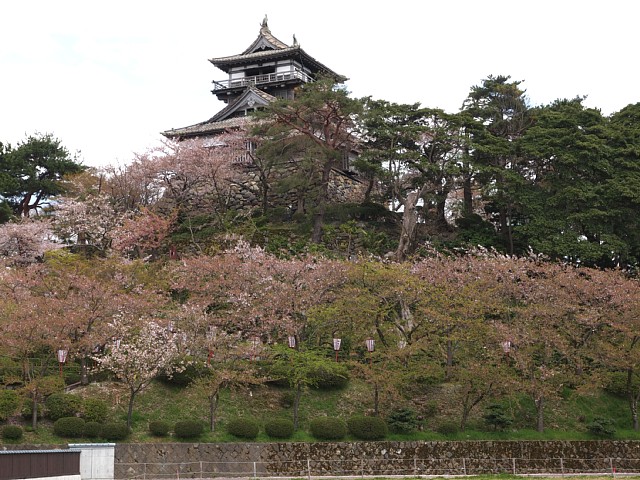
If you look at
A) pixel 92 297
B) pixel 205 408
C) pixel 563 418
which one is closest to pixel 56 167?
pixel 92 297

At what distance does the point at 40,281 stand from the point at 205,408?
438 inches

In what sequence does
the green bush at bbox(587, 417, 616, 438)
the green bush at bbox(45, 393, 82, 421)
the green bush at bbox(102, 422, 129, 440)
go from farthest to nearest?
the green bush at bbox(587, 417, 616, 438) → the green bush at bbox(45, 393, 82, 421) → the green bush at bbox(102, 422, 129, 440)

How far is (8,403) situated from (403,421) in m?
16.3

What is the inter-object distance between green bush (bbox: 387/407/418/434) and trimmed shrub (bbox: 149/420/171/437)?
9603mm

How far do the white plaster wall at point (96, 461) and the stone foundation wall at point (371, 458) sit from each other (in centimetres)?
225

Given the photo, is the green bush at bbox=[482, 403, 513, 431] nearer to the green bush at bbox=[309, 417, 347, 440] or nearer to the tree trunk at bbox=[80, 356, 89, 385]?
the green bush at bbox=[309, 417, 347, 440]

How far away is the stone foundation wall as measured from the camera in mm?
29734

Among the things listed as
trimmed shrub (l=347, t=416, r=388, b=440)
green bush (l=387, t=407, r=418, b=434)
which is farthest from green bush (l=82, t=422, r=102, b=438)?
green bush (l=387, t=407, r=418, b=434)

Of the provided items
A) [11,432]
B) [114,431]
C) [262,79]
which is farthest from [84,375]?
[262,79]

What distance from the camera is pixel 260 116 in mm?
49656

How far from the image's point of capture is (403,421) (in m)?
33.3

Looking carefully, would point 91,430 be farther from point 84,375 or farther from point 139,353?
point 84,375

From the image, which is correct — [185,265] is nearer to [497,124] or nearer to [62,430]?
[62,430]

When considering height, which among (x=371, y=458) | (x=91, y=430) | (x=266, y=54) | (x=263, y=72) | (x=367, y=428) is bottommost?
(x=371, y=458)
